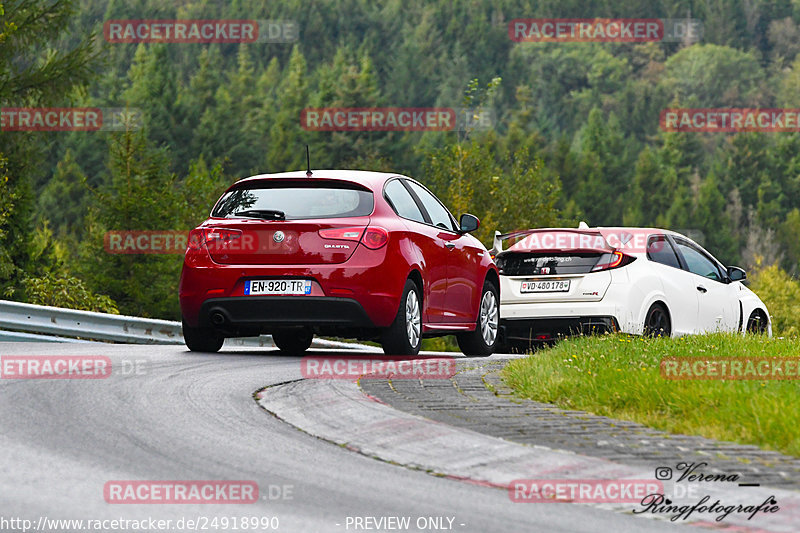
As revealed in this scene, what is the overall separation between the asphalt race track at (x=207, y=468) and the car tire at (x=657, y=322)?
6535 mm

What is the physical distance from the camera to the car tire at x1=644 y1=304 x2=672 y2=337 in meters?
14.3

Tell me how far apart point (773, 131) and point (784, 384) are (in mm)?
124841

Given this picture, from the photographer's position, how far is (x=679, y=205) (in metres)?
115

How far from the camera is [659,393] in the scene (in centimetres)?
→ 785

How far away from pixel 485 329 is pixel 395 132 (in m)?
91.0

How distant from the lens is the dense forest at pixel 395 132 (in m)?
36.4

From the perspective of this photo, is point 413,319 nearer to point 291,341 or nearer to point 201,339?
point 201,339

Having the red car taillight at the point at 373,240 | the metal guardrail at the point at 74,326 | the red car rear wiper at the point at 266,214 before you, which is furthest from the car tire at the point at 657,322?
the red car rear wiper at the point at 266,214

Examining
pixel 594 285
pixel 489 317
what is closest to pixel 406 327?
pixel 489 317

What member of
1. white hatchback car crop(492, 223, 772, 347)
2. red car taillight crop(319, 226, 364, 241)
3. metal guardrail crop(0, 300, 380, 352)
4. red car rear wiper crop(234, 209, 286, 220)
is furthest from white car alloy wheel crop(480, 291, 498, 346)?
red car rear wiper crop(234, 209, 286, 220)

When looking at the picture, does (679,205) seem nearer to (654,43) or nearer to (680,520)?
(654,43)

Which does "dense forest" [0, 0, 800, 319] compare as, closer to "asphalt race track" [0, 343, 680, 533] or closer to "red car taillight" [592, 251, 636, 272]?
"red car taillight" [592, 251, 636, 272]

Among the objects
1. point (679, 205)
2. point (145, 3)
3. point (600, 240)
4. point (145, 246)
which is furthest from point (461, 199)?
point (145, 3)

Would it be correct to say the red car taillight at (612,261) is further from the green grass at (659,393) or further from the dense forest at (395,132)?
the dense forest at (395,132)
